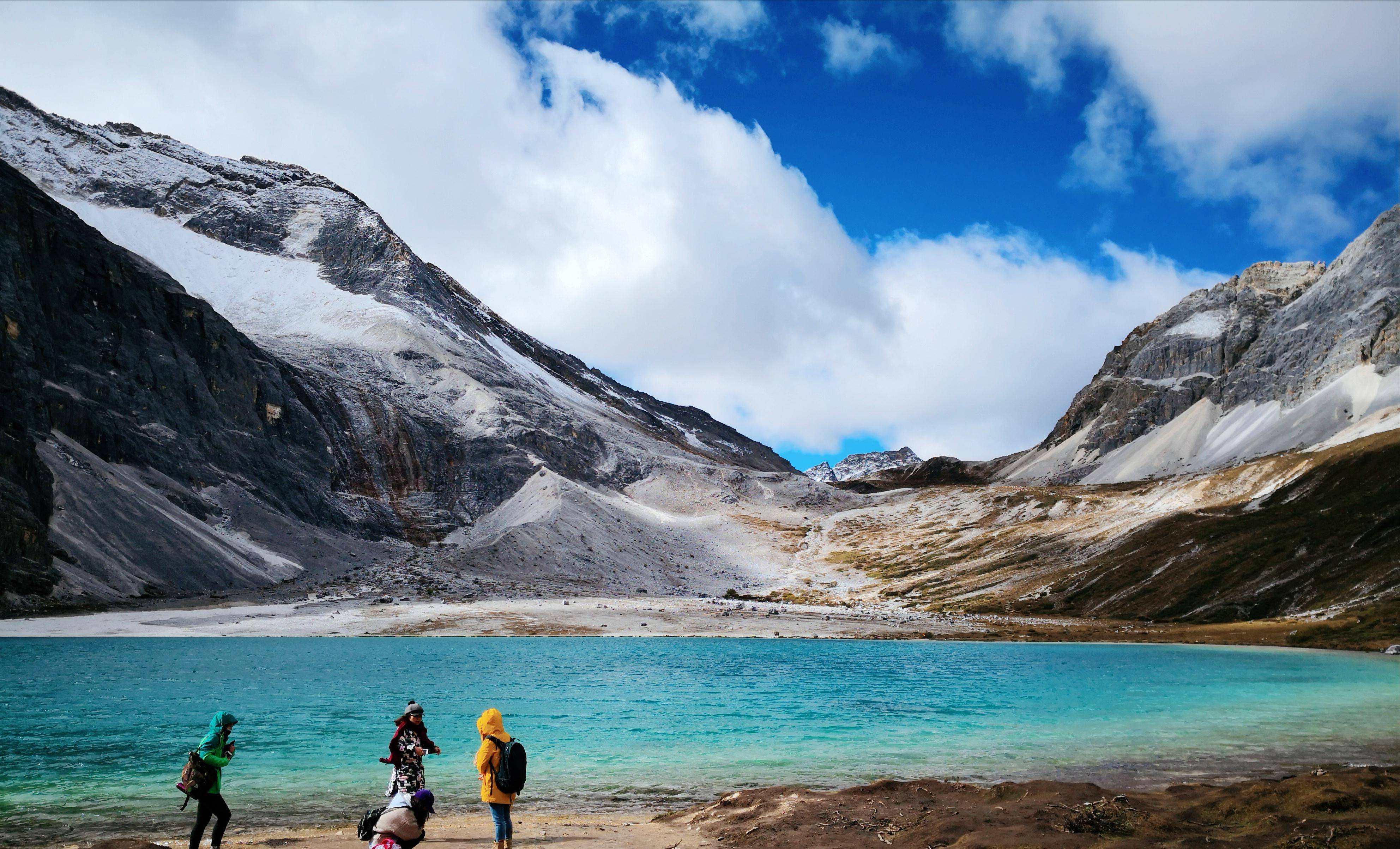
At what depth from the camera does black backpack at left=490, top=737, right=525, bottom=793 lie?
45.1 feet

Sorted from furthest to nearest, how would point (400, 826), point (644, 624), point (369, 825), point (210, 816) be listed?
point (644, 624), point (210, 816), point (369, 825), point (400, 826)

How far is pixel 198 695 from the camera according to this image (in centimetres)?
3706

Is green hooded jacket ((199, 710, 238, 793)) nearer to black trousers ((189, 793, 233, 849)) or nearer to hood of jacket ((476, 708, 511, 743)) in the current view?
black trousers ((189, 793, 233, 849))

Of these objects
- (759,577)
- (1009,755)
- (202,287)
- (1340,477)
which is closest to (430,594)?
(759,577)

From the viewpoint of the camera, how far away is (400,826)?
26.7 feet

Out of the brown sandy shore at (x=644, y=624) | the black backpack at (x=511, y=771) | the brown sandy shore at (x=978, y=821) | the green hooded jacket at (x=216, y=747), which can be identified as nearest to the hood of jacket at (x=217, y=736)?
the green hooded jacket at (x=216, y=747)

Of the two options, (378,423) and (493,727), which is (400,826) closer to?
(493,727)

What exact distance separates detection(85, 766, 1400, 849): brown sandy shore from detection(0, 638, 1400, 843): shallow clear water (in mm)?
2783

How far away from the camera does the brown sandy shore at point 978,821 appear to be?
1381 cm

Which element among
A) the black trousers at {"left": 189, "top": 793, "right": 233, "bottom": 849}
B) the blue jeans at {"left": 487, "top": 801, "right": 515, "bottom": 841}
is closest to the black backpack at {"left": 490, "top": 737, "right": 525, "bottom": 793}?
the blue jeans at {"left": 487, "top": 801, "right": 515, "bottom": 841}

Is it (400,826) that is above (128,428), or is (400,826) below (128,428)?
below

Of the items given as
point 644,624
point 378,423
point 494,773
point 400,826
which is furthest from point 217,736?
point 378,423

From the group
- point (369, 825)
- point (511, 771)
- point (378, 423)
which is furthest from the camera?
point (378, 423)

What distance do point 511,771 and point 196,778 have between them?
17.7ft
